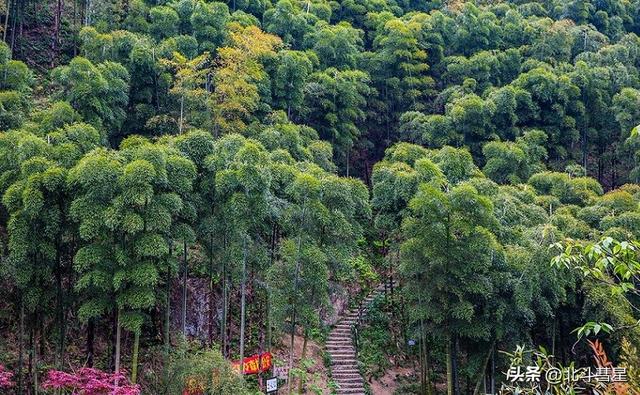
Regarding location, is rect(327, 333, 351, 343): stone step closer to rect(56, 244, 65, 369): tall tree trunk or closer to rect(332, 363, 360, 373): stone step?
rect(332, 363, 360, 373): stone step

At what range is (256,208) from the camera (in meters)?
10.8

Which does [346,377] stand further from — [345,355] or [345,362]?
[345,355]

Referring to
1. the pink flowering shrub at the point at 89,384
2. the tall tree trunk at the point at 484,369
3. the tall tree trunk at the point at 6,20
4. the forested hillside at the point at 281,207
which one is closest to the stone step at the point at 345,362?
the forested hillside at the point at 281,207

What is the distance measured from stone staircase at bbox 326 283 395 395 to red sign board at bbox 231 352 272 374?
2.04 metres

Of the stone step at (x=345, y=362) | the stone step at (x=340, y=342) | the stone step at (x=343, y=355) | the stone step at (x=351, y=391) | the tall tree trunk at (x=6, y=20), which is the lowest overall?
the stone step at (x=351, y=391)

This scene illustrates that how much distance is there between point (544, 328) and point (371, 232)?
6792 millimetres

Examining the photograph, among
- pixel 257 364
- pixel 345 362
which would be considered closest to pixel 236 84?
pixel 257 364

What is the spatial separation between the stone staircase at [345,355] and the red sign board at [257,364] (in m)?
2.04

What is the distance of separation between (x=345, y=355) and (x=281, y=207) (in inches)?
208

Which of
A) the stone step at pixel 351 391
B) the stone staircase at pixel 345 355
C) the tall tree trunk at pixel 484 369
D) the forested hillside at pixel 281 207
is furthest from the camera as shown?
the stone staircase at pixel 345 355

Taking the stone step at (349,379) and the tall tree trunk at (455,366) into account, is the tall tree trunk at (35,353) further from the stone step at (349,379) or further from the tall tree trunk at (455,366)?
the tall tree trunk at (455,366)

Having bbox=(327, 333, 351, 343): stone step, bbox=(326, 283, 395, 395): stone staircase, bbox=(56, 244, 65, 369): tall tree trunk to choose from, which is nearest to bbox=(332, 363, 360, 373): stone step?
bbox=(326, 283, 395, 395): stone staircase

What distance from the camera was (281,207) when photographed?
38.4 feet

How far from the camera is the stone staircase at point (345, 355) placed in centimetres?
1386
